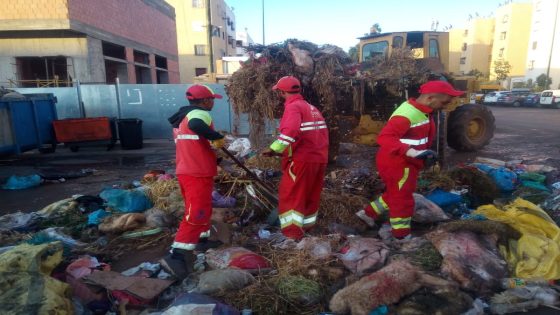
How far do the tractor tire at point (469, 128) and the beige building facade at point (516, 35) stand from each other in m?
42.0

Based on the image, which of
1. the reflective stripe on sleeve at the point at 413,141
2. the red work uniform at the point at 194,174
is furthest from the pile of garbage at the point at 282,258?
the reflective stripe on sleeve at the point at 413,141

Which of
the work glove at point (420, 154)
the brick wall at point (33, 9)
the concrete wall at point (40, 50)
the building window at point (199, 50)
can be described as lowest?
the work glove at point (420, 154)

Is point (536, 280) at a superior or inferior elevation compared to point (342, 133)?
inferior

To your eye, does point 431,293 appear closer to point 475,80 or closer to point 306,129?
point 306,129

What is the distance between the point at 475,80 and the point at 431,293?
26.6 feet

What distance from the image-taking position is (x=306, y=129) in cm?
382

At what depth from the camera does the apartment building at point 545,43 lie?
119ft

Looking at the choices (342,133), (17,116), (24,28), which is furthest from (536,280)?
(24,28)

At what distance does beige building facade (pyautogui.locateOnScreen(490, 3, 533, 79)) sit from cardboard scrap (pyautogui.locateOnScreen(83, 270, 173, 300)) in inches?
1988

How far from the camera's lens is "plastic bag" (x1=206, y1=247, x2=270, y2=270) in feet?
10.8

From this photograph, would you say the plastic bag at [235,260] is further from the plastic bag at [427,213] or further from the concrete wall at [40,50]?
the concrete wall at [40,50]

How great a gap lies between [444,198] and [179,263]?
3.29 m

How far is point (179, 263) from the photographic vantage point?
3.36 metres

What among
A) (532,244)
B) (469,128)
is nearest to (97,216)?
(532,244)
